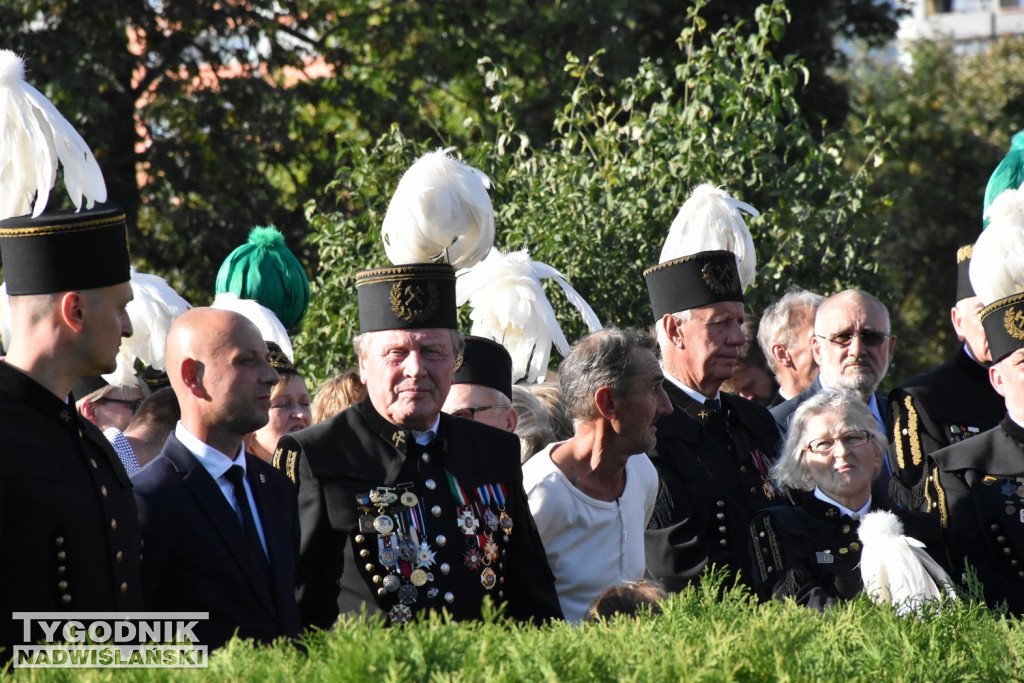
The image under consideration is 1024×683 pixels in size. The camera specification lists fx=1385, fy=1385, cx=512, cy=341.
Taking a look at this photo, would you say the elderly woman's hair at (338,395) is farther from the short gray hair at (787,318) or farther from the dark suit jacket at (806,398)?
the short gray hair at (787,318)

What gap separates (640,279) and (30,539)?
5.55 m

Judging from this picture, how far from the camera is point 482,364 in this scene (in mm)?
5500

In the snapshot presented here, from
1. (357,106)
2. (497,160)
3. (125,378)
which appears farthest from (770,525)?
(357,106)

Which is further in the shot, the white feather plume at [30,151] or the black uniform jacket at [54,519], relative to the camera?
the white feather plume at [30,151]

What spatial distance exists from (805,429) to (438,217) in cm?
154

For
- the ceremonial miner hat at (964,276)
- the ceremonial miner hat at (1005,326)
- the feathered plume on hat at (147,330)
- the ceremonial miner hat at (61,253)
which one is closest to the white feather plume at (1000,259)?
the ceremonial miner hat at (1005,326)

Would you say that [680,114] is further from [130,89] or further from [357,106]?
[130,89]

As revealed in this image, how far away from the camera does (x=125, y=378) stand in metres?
6.41

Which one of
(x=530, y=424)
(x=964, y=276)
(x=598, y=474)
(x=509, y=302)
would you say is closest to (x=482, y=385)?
(x=530, y=424)

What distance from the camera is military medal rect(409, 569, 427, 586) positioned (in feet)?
13.6

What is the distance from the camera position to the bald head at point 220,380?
3748mm

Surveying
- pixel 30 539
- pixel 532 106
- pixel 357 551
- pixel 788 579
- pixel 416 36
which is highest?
pixel 416 36

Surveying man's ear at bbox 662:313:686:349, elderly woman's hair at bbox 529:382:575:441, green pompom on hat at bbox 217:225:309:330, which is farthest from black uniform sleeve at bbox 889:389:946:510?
green pompom on hat at bbox 217:225:309:330

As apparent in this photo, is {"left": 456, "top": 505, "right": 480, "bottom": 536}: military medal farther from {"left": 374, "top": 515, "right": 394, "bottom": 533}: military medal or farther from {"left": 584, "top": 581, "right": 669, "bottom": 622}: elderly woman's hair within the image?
{"left": 584, "top": 581, "right": 669, "bottom": 622}: elderly woman's hair
